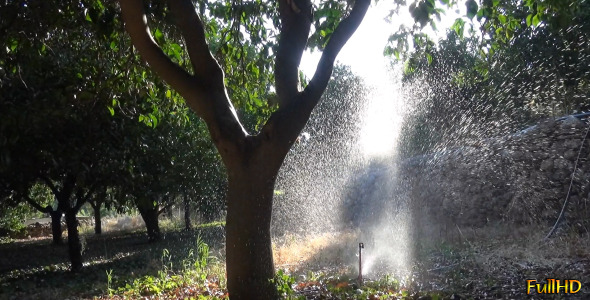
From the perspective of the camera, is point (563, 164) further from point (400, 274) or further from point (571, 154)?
point (400, 274)

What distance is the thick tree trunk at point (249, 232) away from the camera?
14.3 feet

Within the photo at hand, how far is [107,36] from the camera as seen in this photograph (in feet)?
18.9

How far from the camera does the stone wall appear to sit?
916cm

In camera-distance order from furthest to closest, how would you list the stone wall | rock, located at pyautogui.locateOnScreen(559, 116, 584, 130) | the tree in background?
rock, located at pyautogui.locateOnScreen(559, 116, 584, 130) → the stone wall → the tree in background

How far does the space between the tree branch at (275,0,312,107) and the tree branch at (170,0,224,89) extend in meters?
0.54

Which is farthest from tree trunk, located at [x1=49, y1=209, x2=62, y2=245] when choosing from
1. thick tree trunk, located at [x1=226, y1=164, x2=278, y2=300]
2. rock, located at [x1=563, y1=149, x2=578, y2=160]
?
rock, located at [x1=563, y1=149, x2=578, y2=160]

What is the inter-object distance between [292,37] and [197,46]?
824mm

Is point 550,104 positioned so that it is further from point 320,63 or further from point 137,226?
point 137,226

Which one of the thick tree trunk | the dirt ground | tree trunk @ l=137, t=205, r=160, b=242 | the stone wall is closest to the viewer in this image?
the thick tree trunk

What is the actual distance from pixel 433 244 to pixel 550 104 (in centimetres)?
494

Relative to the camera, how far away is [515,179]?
1013cm

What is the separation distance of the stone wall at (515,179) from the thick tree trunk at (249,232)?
17.3ft

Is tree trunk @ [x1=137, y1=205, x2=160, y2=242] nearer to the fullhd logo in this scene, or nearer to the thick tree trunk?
the thick tree trunk

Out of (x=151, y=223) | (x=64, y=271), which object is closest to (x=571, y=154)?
(x=64, y=271)
